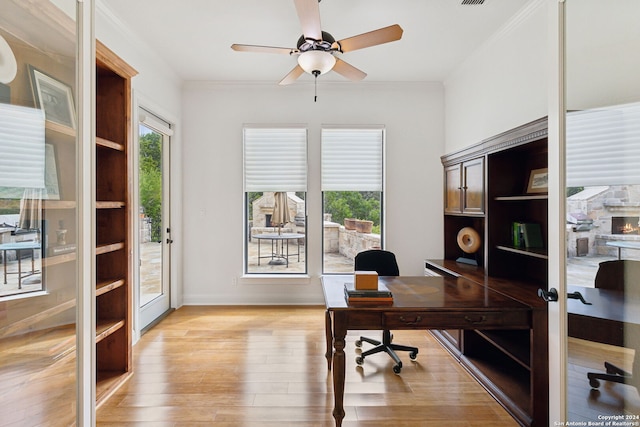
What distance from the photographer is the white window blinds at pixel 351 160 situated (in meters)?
4.48

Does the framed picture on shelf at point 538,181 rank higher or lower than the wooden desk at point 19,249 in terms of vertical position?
higher

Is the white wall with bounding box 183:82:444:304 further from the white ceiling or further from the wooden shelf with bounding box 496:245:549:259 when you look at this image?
the wooden shelf with bounding box 496:245:549:259

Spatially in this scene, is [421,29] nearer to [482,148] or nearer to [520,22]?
[520,22]

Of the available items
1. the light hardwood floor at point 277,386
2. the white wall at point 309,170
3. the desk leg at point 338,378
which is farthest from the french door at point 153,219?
the desk leg at point 338,378

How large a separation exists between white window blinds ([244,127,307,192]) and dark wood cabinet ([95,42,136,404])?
200 cm

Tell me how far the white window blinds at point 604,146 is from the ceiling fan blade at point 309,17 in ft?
5.02

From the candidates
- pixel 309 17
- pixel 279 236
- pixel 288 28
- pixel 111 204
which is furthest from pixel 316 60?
pixel 279 236

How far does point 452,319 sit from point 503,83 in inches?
96.1

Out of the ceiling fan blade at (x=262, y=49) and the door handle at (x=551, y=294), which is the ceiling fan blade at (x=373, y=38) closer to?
the ceiling fan blade at (x=262, y=49)

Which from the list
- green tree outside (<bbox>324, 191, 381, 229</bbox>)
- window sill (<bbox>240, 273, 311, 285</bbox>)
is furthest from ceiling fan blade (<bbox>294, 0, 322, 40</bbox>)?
window sill (<bbox>240, 273, 311, 285</bbox>)

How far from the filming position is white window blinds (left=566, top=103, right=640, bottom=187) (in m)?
1.19

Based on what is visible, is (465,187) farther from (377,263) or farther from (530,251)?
(377,263)

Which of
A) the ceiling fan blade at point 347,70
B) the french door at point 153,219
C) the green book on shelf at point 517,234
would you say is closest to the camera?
the green book on shelf at point 517,234

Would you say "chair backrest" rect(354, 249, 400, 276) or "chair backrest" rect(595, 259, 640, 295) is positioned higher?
"chair backrest" rect(595, 259, 640, 295)
